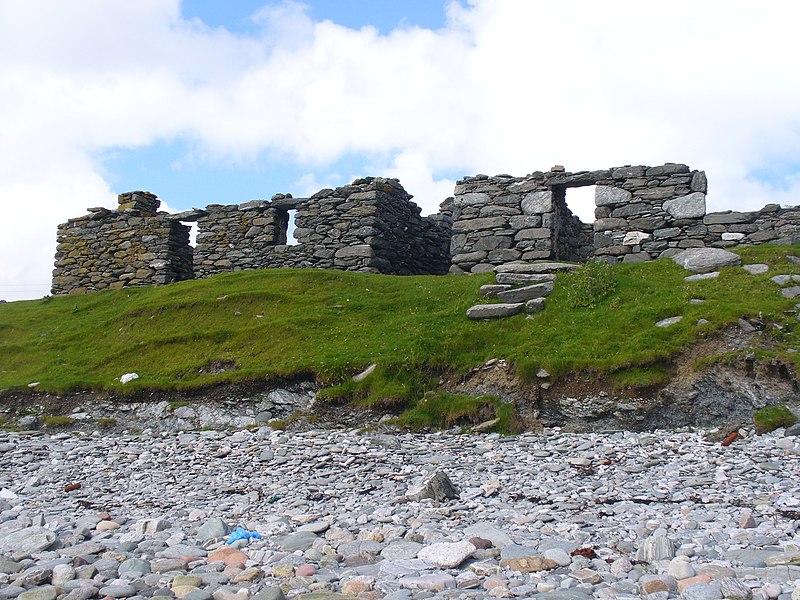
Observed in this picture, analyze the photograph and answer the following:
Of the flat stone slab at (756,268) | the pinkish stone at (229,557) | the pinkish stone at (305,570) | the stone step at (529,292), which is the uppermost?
the flat stone slab at (756,268)

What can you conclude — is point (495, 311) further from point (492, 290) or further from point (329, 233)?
point (329, 233)

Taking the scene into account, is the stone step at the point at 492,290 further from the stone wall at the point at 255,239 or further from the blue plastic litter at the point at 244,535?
the blue plastic litter at the point at 244,535

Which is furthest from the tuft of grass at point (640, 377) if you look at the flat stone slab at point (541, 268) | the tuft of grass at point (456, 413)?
the flat stone slab at point (541, 268)

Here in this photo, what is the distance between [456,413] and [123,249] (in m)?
22.9

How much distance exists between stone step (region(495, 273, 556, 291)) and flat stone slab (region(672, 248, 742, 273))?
3902mm

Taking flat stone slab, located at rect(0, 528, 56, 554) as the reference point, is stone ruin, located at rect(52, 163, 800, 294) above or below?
above

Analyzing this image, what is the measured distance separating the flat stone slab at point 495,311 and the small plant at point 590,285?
1384 mm

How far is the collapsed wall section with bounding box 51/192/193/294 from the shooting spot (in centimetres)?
3166

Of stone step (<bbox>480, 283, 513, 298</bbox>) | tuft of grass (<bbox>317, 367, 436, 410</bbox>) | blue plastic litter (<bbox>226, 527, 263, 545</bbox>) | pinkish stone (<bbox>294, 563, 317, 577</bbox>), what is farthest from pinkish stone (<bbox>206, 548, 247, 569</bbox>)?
stone step (<bbox>480, 283, 513, 298</bbox>)

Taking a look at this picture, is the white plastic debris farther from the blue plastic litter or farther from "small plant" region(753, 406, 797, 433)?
"small plant" region(753, 406, 797, 433)

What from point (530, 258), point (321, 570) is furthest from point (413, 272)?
point (321, 570)

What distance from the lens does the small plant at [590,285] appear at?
18109 mm

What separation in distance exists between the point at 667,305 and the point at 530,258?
824 centimetres

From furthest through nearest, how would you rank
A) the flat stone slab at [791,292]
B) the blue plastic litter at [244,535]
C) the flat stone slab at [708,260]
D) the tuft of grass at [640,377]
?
the flat stone slab at [708,260], the flat stone slab at [791,292], the tuft of grass at [640,377], the blue plastic litter at [244,535]
